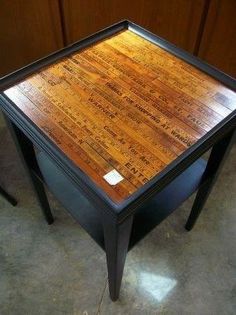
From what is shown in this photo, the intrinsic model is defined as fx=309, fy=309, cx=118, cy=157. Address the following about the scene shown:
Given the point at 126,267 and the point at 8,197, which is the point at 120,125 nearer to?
the point at 126,267

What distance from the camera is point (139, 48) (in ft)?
3.20

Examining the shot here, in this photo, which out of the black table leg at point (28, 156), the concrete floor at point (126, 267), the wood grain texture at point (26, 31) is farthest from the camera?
the wood grain texture at point (26, 31)

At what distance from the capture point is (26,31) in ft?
5.24

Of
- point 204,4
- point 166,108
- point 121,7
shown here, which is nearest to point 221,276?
point 166,108

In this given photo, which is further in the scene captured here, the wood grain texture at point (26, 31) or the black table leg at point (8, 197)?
the wood grain texture at point (26, 31)

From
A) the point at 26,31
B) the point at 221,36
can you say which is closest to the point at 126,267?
the point at 221,36

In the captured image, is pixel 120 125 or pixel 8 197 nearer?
pixel 120 125

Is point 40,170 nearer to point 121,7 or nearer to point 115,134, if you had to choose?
point 115,134

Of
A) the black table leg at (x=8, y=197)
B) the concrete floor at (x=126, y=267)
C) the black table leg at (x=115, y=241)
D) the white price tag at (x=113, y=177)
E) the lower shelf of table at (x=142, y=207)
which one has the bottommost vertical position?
the concrete floor at (x=126, y=267)

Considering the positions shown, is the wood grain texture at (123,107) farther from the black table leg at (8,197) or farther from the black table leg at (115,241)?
the black table leg at (8,197)

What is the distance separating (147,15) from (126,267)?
3.77 feet

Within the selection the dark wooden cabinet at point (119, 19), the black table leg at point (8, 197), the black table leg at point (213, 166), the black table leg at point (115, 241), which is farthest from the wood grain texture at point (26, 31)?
the black table leg at point (115, 241)

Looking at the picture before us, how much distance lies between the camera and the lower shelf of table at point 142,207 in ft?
3.04

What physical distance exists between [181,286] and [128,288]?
202 mm
